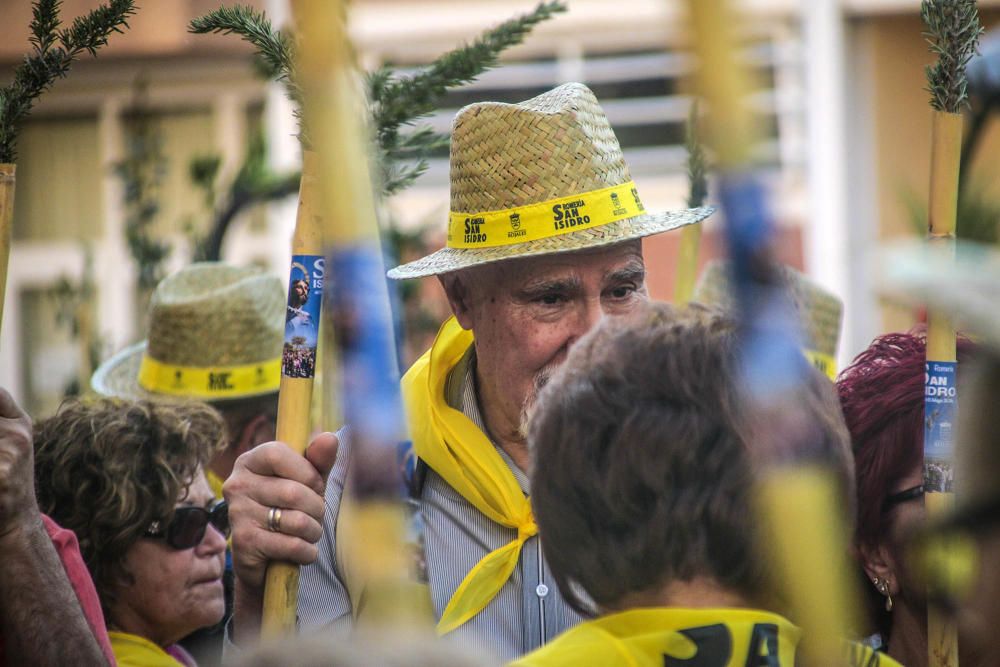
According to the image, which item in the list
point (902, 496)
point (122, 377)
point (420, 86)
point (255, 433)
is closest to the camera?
point (902, 496)

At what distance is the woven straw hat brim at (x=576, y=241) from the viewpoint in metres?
2.64

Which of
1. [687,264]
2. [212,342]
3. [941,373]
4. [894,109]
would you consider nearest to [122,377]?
[212,342]

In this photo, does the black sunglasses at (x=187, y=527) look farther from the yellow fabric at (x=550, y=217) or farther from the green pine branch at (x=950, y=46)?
the green pine branch at (x=950, y=46)

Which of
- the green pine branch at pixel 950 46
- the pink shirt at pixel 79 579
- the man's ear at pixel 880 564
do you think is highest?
the green pine branch at pixel 950 46

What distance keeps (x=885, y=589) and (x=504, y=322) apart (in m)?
0.89

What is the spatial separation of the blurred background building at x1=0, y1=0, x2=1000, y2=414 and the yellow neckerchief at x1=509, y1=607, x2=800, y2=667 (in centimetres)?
799

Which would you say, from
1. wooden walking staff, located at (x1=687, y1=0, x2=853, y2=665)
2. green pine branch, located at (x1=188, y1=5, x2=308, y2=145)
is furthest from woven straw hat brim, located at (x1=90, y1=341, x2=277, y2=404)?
wooden walking staff, located at (x1=687, y1=0, x2=853, y2=665)

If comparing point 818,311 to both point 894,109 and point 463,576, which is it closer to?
point 463,576

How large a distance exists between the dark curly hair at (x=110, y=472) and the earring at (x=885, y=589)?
1301 millimetres

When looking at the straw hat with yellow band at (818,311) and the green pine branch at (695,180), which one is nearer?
the green pine branch at (695,180)

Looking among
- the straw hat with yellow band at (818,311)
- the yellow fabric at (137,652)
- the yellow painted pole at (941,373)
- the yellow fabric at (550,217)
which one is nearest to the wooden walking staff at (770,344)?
the yellow painted pole at (941,373)

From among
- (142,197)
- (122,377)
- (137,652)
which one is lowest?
(137,652)

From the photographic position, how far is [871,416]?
2291 mm

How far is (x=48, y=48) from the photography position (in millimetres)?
2121
